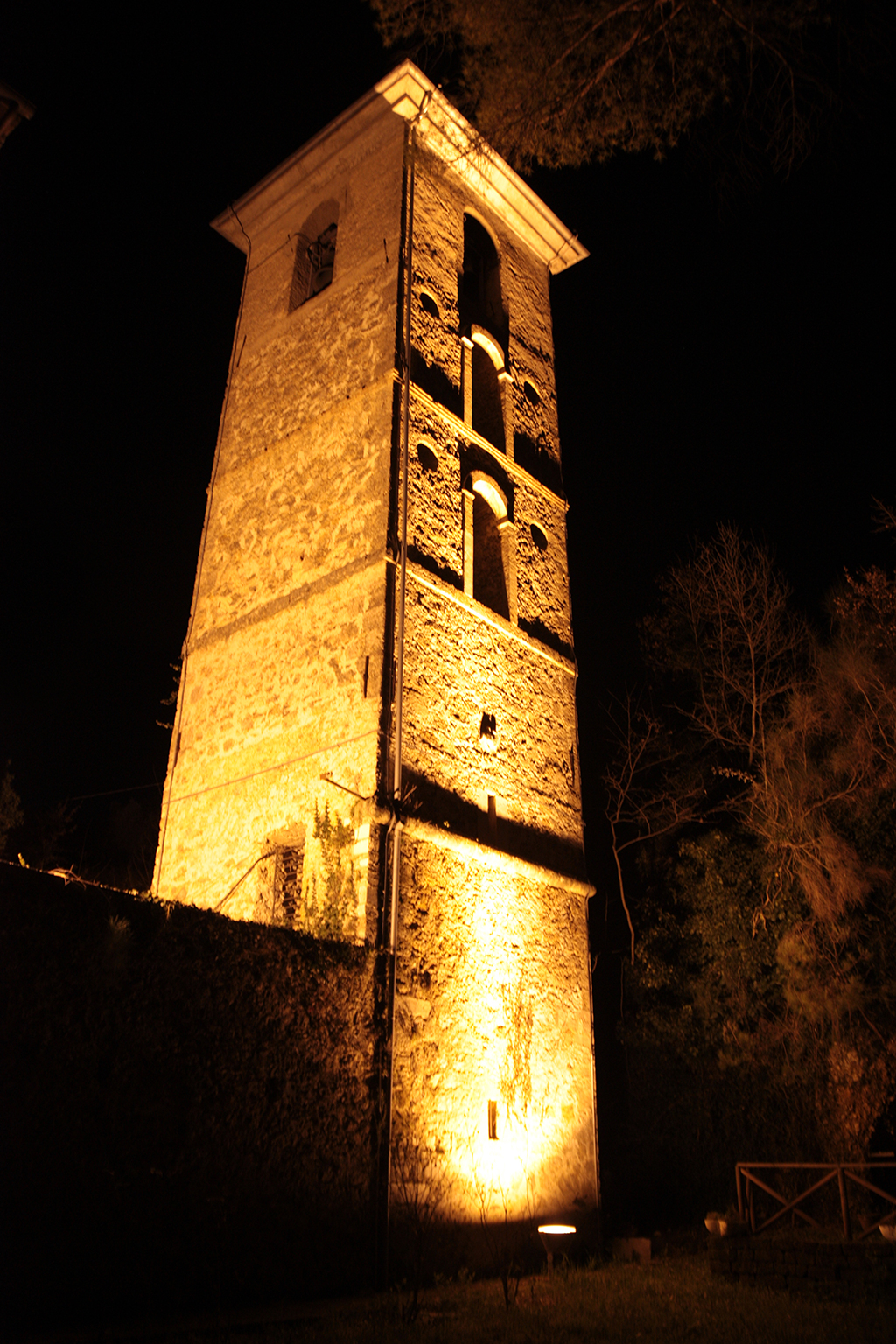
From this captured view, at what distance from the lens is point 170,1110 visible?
682cm

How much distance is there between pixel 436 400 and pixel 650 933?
8.21 meters

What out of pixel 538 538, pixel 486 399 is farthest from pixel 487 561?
pixel 486 399

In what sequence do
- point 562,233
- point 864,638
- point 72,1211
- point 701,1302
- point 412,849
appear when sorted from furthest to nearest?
1. point 562,233
2. point 864,638
3. point 412,849
4. point 701,1302
5. point 72,1211

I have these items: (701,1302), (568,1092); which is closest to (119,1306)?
(701,1302)

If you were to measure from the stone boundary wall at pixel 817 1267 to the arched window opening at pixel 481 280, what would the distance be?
40.4 feet

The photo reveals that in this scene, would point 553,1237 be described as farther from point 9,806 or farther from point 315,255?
point 315,255

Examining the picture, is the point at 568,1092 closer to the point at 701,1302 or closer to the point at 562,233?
the point at 701,1302

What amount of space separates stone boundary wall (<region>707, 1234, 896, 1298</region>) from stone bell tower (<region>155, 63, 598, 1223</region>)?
2.38 metres

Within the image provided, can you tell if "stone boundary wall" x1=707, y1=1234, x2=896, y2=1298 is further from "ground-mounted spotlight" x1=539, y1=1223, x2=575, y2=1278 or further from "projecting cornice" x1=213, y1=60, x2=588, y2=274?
"projecting cornice" x1=213, y1=60, x2=588, y2=274

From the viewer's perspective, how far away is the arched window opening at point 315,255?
50.3 ft

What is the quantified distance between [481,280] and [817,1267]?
561 inches

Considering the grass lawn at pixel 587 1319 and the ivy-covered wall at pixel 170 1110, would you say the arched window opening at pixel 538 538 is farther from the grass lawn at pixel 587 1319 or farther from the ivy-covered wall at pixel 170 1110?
the grass lawn at pixel 587 1319

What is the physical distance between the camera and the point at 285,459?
42.7ft

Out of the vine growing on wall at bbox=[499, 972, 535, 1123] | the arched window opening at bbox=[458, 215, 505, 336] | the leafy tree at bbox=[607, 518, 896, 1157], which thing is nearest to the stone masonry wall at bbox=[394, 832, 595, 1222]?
the vine growing on wall at bbox=[499, 972, 535, 1123]
